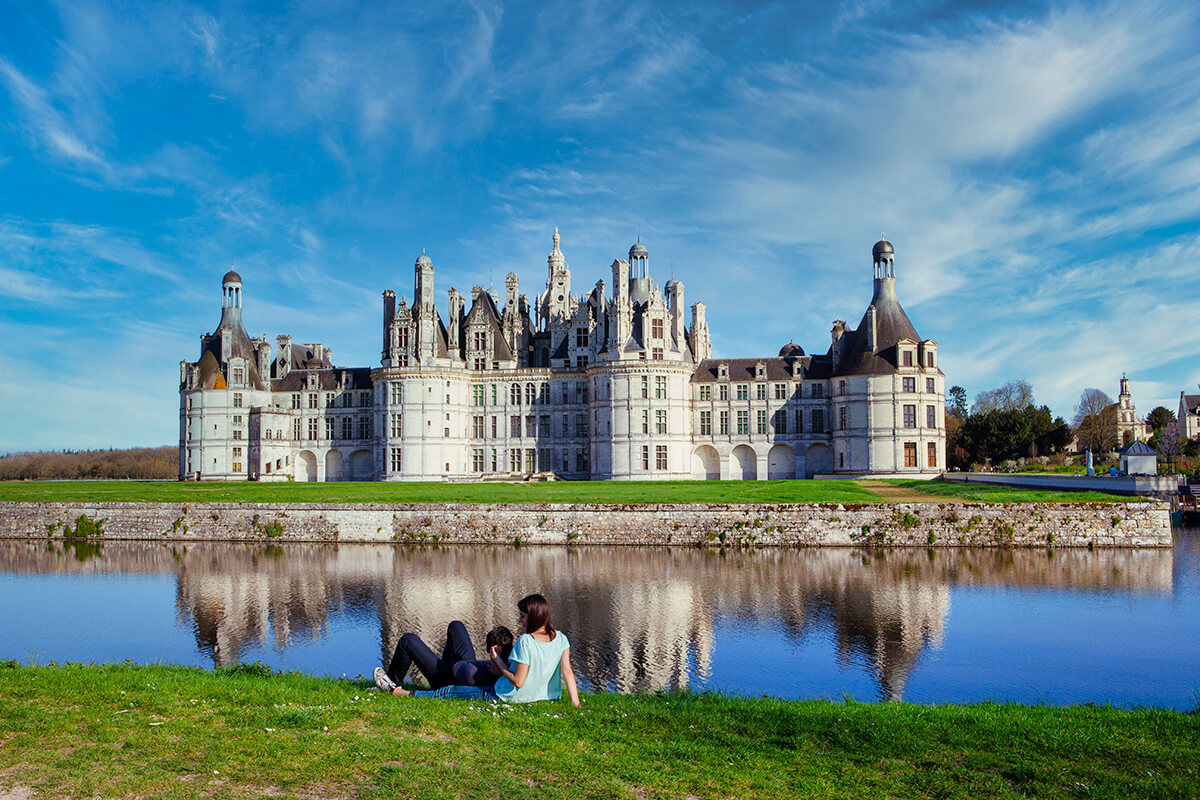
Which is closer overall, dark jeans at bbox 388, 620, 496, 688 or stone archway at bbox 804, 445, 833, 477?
dark jeans at bbox 388, 620, 496, 688

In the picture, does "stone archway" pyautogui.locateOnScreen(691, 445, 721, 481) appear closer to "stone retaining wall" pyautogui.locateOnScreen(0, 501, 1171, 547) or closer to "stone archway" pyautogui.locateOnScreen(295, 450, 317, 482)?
"stone retaining wall" pyautogui.locateOnScreen(0, 501, 1171, 547)

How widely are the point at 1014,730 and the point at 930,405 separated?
5503 centimetres

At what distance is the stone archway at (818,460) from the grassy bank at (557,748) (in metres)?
56.1

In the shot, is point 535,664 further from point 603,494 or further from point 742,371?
point 742,371

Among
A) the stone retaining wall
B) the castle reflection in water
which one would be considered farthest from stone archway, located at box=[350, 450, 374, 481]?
the castle reflection in water

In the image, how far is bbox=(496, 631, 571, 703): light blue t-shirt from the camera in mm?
10742

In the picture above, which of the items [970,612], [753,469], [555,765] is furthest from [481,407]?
[555,765]

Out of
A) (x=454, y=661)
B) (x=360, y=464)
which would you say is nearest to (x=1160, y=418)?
(x=360, y=464)

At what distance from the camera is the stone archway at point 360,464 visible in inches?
2945

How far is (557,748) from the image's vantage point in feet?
29.2

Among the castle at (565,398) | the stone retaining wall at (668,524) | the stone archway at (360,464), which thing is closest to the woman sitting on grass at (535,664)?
the stone retaining wall at (668,524)

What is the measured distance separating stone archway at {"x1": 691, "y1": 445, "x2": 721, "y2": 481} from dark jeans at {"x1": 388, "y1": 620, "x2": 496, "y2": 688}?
5685 centimetres

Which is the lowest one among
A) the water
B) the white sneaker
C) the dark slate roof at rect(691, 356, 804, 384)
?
the water

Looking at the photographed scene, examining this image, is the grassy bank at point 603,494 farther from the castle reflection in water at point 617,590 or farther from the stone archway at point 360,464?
the stone archway at point 360,464
